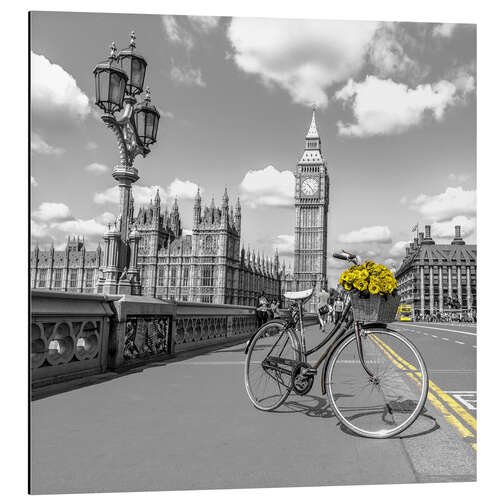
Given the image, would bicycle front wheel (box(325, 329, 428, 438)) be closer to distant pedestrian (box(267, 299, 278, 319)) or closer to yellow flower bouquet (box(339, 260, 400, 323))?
yellow flower bouquet (box(339, 260, 400, 323))

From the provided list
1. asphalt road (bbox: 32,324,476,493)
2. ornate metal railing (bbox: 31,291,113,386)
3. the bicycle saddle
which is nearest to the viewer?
asphalt road (bbox: 32,324,476,493)

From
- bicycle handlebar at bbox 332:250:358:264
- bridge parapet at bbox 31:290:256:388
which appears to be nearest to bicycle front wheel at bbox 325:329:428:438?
bicycle handlebar at bbox 332:250:358:264

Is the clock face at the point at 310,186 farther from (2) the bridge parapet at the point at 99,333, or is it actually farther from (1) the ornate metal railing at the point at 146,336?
(1) the ornate metal railing at the point at 146,336

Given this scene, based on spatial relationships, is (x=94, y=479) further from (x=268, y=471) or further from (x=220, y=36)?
(x=220, y=36)

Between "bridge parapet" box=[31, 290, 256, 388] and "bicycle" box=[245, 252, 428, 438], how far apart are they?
2.31 meters

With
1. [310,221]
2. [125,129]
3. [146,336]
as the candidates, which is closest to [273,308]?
[146,336]

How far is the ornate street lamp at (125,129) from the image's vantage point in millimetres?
8010

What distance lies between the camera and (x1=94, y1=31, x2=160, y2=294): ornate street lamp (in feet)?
26.3

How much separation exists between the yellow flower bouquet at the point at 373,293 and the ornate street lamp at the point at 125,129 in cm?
533

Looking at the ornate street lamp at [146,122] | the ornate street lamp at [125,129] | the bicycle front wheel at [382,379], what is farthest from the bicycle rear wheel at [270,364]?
the ornate street lamp at [146,122]

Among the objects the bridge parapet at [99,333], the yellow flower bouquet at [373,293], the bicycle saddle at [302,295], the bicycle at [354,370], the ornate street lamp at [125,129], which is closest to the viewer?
the yellow flower bouquet at [373,293]

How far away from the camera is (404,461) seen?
11.4 ft

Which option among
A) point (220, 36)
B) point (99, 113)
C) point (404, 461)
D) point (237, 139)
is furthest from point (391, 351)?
point (99, 113)

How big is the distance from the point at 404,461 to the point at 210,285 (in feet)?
296
